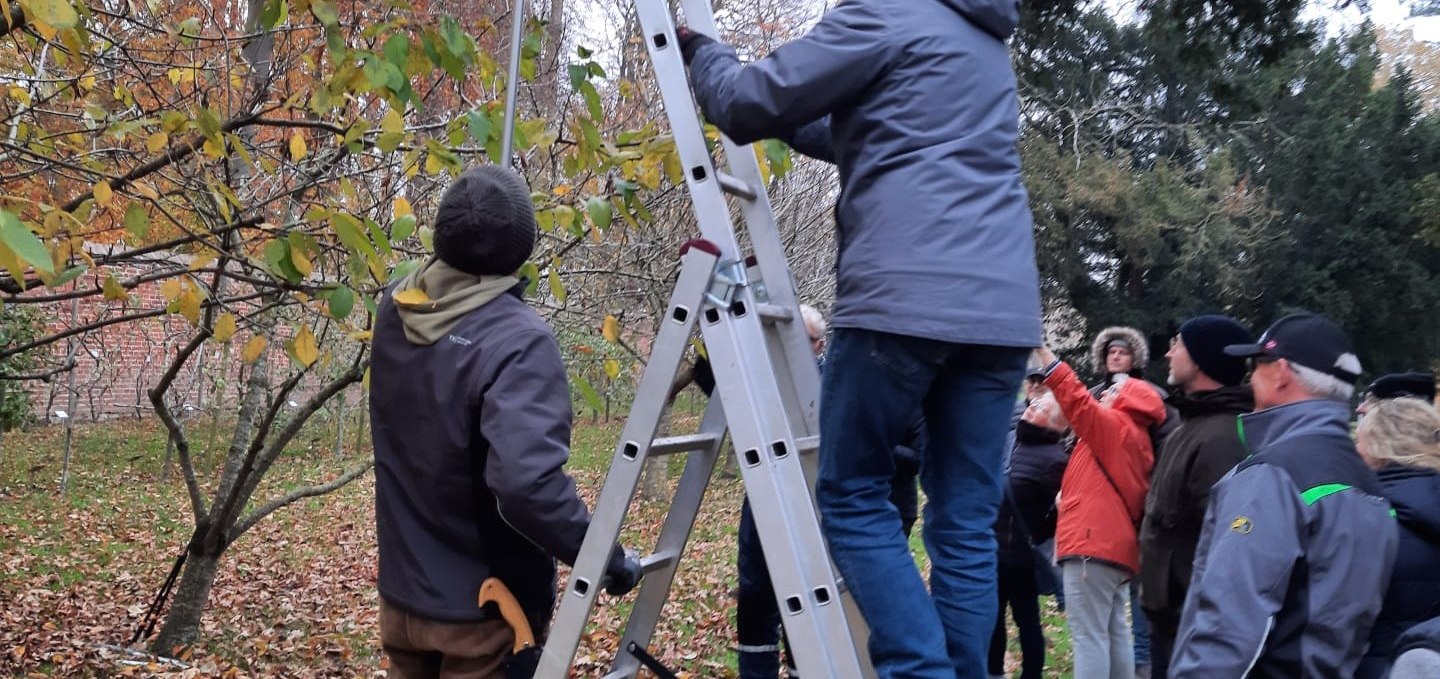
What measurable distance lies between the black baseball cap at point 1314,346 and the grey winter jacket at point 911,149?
108 cm

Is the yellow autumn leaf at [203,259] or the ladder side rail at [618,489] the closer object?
the ladder side rail at [618,489]

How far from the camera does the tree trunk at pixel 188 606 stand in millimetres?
8148

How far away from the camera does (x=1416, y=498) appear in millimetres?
3273

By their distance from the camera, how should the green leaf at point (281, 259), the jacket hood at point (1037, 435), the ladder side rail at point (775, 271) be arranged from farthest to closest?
the jacket hood at point (1037, 435) → the green leaf at point (281, 259) → the ladder side rail at point (775, 271)

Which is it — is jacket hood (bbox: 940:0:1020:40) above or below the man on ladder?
above

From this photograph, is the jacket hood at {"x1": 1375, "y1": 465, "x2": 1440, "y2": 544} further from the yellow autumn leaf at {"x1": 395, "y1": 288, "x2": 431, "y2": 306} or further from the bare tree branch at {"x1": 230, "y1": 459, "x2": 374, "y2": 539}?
the bare tree branch at {"x1": 230, "y1": 459, "x2": 374, "y2": 539}

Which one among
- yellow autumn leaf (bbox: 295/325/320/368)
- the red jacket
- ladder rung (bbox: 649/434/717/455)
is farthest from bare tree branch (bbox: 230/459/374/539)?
ladder rung (bbox: 649/434/717/455)

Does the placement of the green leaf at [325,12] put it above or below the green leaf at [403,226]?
above

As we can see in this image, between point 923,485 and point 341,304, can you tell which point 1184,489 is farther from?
point 341,304

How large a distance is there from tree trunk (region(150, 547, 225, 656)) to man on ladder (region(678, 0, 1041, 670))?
6747 millimetres

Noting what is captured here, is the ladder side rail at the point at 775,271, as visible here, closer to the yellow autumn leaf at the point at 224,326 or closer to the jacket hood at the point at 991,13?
the jacket hood at the point at 991,13

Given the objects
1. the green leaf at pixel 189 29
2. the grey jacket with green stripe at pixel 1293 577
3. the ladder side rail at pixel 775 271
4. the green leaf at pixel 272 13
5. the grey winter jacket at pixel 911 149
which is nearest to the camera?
the grey winter jacket at pixel 911 149

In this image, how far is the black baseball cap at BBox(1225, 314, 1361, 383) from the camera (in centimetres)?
331

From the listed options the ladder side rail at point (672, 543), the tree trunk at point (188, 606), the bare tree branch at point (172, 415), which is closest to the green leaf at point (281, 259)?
the ladder side rail at point (672, 543)
